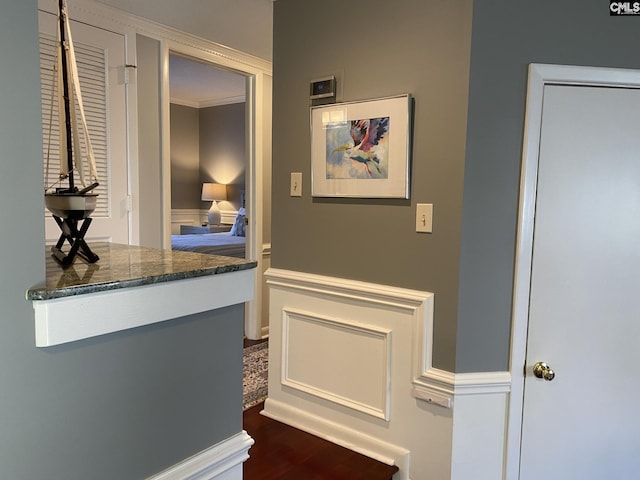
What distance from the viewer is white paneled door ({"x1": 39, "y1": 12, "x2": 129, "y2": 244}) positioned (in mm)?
2555

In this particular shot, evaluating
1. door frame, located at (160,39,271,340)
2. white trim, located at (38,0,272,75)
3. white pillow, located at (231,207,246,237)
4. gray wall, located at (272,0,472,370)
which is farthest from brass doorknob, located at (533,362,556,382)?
white pillow, located at (231,207,246,237)

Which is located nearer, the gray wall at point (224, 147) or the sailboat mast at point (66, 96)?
the sailboat mast at point (66, 96)

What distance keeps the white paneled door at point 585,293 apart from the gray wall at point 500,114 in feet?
0.39

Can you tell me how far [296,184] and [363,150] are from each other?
1.42 feet

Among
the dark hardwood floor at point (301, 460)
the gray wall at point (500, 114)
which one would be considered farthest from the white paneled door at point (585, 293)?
the dark hardwood floor at point (301, 460)

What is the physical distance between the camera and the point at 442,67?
1818 mm

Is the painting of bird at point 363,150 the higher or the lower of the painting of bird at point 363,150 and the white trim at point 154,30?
the lower

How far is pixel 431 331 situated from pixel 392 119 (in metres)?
0.90

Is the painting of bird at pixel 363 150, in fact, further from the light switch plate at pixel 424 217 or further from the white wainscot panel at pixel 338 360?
the white wainscot panel at pixel 338 360

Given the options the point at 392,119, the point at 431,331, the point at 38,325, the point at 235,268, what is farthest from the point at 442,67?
the point at 38,325

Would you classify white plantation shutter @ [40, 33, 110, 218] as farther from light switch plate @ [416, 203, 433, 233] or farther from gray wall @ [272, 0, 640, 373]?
light switch plate @ [416, 203, 433, 233]

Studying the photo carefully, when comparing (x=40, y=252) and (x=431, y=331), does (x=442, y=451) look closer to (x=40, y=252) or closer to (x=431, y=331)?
(x=431, y=331)

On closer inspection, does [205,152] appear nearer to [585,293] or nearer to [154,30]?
[154,30]

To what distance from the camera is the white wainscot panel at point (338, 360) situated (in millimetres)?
2090
